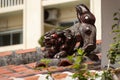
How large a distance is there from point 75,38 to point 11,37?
14.2 meters

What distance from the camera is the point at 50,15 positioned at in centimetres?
1881

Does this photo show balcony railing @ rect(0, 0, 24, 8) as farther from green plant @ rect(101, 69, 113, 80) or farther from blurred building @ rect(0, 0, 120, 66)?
green plant @ rect(101, 69, 113, 80)

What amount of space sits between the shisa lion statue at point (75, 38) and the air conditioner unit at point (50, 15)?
12.5 meters

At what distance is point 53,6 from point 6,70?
1214 centimetres

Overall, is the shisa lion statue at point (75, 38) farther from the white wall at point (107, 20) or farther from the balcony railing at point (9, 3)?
the balcony railing at point (9, 3)

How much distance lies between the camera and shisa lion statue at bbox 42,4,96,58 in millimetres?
5193

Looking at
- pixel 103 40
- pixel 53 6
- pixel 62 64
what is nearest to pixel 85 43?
pixel 62 64

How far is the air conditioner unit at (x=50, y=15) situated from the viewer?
1844cm

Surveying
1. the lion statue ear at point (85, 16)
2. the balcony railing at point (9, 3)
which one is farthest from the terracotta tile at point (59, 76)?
the balcony railing at point (9, 3)

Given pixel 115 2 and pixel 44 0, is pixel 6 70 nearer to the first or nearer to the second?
pixel 115 2

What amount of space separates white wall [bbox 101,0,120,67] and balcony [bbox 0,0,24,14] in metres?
14.8

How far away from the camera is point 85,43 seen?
5.21 m

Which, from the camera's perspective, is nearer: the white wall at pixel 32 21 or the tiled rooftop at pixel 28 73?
the tiled rooftop at pixel 28 73

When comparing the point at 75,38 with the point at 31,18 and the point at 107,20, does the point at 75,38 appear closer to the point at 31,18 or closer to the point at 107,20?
the point at 107,20
